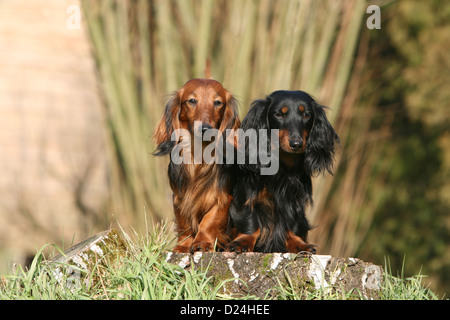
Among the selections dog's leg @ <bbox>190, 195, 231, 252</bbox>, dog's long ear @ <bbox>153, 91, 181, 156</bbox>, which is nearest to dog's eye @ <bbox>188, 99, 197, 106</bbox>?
dog's long ear @ <bbox>153, 91, 181, 156</bbox>

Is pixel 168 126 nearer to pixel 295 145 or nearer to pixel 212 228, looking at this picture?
pixel 212 228

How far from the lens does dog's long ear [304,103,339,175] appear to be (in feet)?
9.48

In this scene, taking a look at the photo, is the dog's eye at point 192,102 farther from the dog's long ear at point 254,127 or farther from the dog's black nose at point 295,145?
the dog's black nose at point 295,145

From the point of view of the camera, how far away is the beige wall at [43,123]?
604 cm

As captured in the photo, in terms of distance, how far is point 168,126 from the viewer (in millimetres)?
3088

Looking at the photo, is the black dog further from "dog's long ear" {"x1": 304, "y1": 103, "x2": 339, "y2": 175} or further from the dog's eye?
the dog's eye

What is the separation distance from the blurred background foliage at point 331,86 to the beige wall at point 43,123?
1334 mm

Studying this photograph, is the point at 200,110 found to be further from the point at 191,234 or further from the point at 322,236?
the point at 322,236

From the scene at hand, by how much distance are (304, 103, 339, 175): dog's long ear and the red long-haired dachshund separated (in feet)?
1.29

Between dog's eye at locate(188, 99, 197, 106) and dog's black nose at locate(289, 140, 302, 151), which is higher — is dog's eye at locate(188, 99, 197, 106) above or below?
above

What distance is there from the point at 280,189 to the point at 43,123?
4050mm

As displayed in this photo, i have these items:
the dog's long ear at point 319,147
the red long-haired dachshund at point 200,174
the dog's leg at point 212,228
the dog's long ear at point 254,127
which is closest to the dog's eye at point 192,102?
the red long-haired dachshund at point 200,174

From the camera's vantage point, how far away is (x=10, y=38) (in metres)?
6.14

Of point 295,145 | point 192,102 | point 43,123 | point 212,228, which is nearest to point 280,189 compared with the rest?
point 295,145
